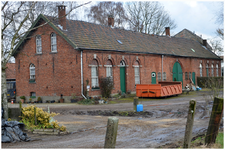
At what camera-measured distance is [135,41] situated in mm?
31609

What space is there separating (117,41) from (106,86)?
607 centimetres

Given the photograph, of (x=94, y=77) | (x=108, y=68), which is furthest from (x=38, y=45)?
(x=108, y=68)

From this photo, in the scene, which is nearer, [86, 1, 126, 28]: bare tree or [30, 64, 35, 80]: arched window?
[30, 64, 35, 80]: arched window

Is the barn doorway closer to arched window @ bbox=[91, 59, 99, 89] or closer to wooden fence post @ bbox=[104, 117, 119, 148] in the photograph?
arched window @ bbox=[91, 59, 99, 89]

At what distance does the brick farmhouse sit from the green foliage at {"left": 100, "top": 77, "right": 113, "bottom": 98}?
393mm

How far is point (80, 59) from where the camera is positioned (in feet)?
77.2

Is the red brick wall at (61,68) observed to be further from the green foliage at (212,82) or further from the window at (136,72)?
the green foliage at (212,82)

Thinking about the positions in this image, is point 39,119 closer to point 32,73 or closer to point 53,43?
point 53,43

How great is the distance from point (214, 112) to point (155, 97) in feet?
59.8

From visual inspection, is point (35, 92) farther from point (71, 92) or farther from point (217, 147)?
point (217, 147)

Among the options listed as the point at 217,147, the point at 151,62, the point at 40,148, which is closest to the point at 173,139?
the point at 217,147

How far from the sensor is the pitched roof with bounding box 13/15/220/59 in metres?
24.7

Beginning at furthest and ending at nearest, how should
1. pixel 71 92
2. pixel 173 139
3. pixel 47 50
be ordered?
pixel 47 50
pixel 71 92
pixel 173 139

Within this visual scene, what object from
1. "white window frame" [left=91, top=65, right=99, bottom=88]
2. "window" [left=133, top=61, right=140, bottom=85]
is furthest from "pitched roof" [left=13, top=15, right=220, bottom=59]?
"white window frame" [left=91, top=65, right=99, bottom=88]
